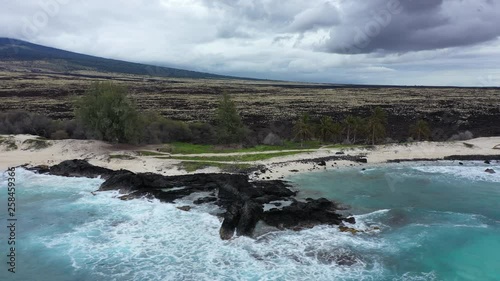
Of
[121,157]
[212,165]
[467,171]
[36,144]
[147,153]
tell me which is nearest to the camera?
[212,165]

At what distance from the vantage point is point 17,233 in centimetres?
2441

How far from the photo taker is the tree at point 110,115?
150 feet

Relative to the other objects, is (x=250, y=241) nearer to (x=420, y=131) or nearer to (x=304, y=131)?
(x=304, y=131)

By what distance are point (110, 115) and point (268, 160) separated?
20205 mm

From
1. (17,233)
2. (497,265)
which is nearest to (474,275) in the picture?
(497,265)

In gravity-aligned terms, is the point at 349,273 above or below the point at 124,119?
below

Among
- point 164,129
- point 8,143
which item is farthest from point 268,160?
point 8,143

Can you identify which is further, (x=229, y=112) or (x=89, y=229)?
(x=229, y=112)

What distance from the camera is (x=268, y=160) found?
42.3 meters

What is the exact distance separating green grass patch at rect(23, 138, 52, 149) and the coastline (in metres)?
0.19

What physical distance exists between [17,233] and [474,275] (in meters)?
27.0

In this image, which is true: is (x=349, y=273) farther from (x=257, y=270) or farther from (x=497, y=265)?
(x=497, y=265)

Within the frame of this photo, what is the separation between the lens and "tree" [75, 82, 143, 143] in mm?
45688

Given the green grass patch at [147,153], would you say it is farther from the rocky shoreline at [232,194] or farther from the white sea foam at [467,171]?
the white sea foam at [467,171]
